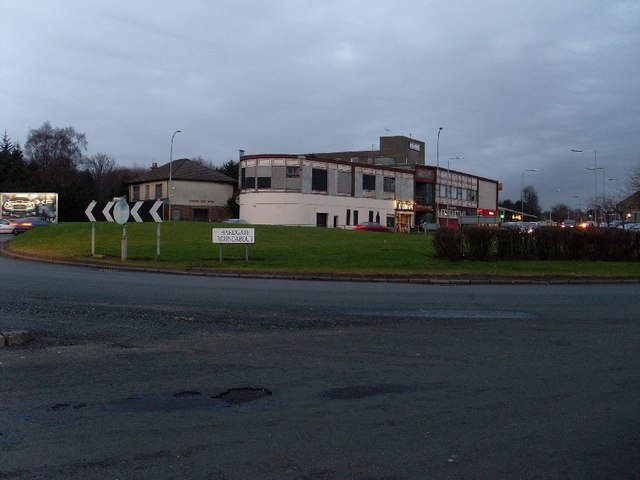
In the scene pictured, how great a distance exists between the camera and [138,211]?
26469mm

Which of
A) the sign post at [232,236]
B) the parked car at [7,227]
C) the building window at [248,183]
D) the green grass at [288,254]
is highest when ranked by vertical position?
the building window at [248,183]

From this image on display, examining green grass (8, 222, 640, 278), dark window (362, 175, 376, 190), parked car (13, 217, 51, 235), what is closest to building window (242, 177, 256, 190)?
dark window (362, 175, 376, 190)

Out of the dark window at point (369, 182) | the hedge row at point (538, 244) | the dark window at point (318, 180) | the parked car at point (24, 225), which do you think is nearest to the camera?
the hedge row at point (538, 244)

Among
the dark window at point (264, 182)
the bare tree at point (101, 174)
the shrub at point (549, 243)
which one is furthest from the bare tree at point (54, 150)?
the shrub at point (549, 243)

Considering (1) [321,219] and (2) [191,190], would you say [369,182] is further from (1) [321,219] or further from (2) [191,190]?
(2) [191,190]

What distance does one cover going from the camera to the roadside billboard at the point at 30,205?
5953 cm

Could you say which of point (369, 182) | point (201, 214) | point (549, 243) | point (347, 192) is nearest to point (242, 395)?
point (549, 243)

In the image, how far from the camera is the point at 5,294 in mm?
14445

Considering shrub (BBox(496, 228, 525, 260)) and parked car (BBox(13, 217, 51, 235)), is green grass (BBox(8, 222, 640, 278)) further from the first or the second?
parked car (BBox(13, 217, 51, 235))

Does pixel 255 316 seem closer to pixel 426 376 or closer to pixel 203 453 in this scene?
pixel 426 376

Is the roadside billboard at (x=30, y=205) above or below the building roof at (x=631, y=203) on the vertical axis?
below

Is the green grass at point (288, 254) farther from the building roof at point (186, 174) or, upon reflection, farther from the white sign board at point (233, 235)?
the building roof at point (186, 174)

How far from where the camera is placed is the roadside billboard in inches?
2344

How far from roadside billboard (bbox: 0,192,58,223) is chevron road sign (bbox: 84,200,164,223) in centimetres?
3507
